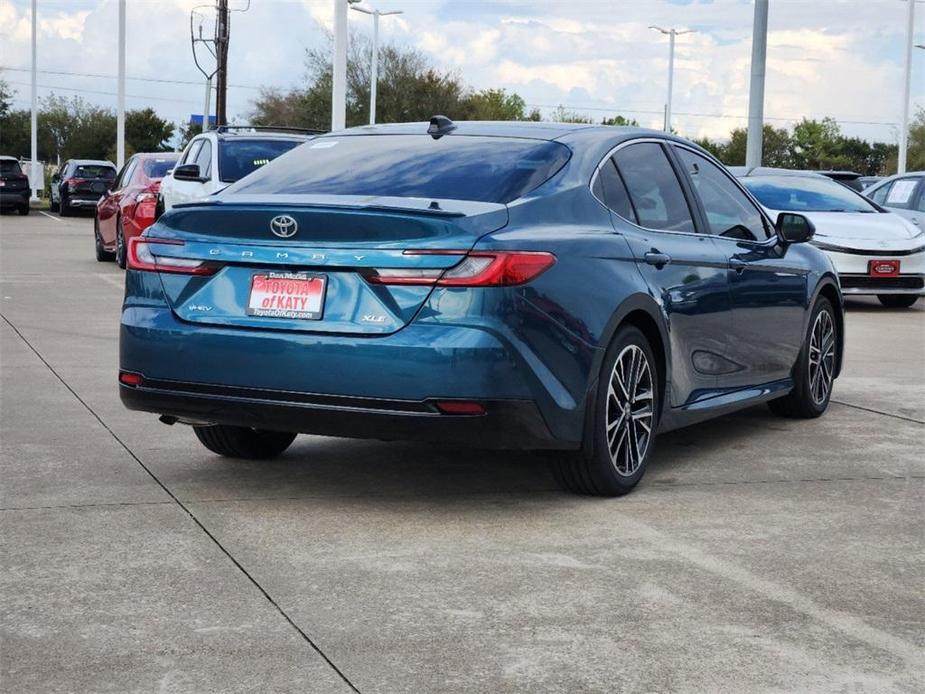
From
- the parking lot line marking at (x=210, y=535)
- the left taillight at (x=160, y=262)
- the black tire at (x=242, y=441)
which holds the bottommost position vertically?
the parking lot line marking at (x=210, y=535)

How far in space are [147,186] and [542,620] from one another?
16110mm

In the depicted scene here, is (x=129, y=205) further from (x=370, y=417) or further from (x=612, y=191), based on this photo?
(x=370, y=417)

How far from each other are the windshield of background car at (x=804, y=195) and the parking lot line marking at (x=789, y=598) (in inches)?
468

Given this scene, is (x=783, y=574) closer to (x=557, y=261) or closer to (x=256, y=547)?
(x=557, y=261)

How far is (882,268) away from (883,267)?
2cm

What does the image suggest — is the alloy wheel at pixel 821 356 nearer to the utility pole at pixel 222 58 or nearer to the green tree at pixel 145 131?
the utility pole at pixel 222 58

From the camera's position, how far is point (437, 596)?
4.65m

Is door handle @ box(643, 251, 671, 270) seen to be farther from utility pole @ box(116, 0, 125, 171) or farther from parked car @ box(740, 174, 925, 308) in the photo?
utility pole @ box(116, 0, 125, 171)

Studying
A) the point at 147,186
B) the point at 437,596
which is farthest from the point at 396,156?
the point at 147,186

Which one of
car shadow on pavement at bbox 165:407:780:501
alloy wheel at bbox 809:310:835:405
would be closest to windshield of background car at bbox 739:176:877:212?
alloy wheel at bbox 809:310:835:405

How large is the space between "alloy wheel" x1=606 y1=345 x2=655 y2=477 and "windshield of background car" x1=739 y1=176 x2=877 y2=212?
1093 cm

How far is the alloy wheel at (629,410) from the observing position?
612cm

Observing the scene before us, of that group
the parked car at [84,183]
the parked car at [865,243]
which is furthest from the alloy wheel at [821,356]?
the parked car at [84,183]

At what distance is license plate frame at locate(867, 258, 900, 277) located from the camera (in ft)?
52.7
